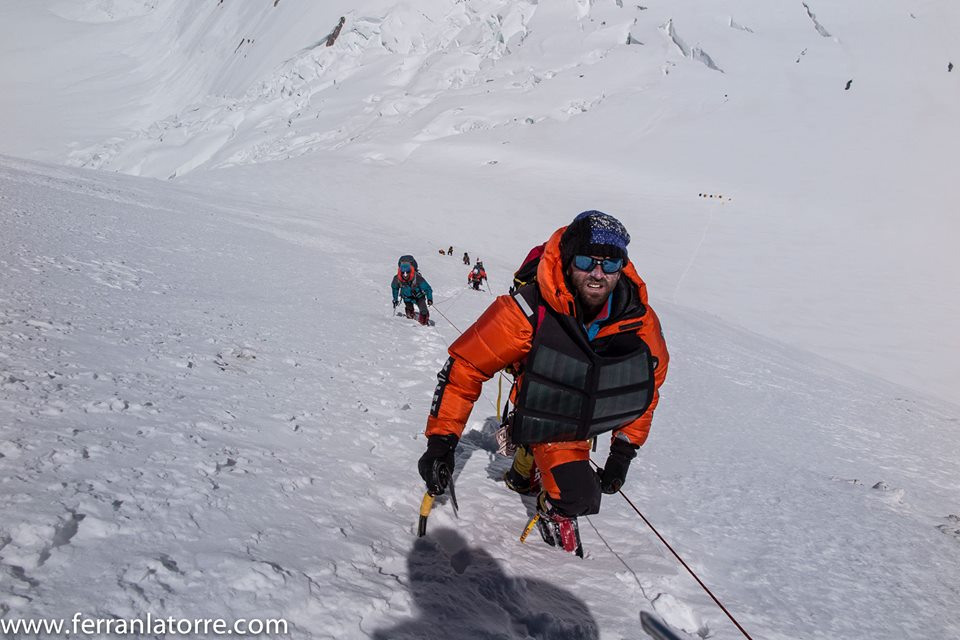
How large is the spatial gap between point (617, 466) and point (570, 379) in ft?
2.39

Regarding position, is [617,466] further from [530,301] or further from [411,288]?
[411,288]

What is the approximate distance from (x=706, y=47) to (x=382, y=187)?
132ft

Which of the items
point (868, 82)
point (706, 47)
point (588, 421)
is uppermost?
point (706, 47)

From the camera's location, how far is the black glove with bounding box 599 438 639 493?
10.3 ft

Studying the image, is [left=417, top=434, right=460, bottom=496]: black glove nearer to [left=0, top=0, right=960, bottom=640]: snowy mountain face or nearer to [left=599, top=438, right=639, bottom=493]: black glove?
[left=0, top=0, right=960, bottom=640]: snowy mountain face

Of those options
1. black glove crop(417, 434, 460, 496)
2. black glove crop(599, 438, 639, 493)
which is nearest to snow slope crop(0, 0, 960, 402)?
black glove crop(599, 438, 639, 493)

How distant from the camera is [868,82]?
158 ft

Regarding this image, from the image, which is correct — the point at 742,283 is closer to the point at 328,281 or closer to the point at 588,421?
the point at 328,281

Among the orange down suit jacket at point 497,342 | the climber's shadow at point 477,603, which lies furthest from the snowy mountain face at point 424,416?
the orange down suit jacket at point 497,342

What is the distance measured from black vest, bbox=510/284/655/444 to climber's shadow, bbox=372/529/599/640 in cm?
68

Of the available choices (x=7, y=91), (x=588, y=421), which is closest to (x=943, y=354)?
(x=588, y=421)

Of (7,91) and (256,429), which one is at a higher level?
(7,91)

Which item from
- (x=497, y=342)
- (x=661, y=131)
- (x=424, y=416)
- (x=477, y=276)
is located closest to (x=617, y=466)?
(x=497, y=342)

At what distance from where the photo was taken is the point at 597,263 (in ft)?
9.09
